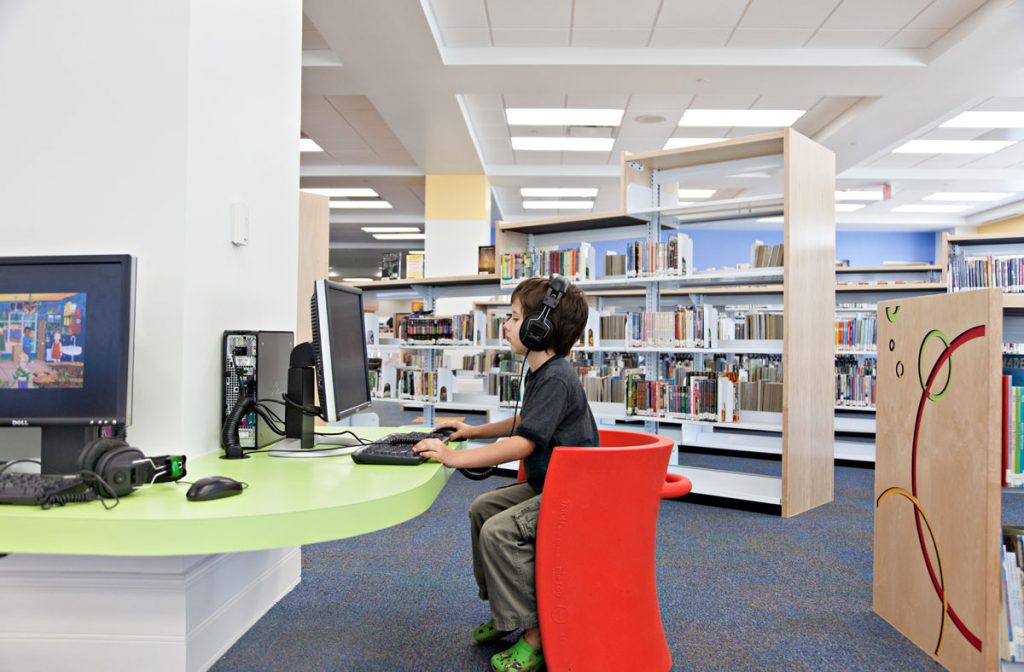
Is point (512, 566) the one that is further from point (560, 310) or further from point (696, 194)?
point (696, 194)

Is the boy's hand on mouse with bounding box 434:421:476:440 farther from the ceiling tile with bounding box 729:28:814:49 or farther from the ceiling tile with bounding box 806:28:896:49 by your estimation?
the ceiling tile with bounding box 806:28:896:49

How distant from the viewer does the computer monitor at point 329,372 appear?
5.33 ft

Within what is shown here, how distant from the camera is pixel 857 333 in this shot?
5281 millimetres

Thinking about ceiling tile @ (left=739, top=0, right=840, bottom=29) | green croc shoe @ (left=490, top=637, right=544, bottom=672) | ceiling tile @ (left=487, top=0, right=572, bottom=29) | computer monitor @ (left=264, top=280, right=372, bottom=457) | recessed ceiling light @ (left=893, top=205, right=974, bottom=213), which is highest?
ceiling tile @ (left=487, top=0, right=572, bottom=29)

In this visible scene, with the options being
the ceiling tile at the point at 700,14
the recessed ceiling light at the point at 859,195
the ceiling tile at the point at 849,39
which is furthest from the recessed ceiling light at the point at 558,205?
the ceiling tile at the point at 700,14

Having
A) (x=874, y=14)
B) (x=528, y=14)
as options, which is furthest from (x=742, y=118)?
(x=528, y=14)

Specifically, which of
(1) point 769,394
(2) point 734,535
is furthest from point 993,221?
(2) point 734,535

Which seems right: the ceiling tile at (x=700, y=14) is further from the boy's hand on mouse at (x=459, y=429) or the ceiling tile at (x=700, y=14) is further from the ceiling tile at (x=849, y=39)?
the boy's hand on mouse at (x=459, y=429)

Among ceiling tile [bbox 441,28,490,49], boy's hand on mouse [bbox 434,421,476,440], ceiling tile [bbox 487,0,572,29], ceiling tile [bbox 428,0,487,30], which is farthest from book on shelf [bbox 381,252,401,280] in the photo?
boy's hand on mouse [bbox 434,421,476,440]

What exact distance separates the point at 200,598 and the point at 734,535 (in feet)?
8.05

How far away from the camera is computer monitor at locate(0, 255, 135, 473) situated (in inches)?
54.7

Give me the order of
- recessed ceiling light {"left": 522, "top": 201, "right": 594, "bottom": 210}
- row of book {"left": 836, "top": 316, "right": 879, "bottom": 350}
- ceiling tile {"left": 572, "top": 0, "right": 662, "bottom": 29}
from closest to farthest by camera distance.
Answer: ceiling tile {"left": 572, "top": 0, "right": 662, "bottom": 29}, row of book {"left": 836, "top": 316, "right": 879, "bottom": 350}, recessed ceiling light {"left": 522, "top": 201, "right": 594, "bottom": 210}

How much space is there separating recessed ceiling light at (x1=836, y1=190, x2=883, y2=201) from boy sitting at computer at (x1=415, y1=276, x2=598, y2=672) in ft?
31.7

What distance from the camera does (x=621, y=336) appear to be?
4805 mm
